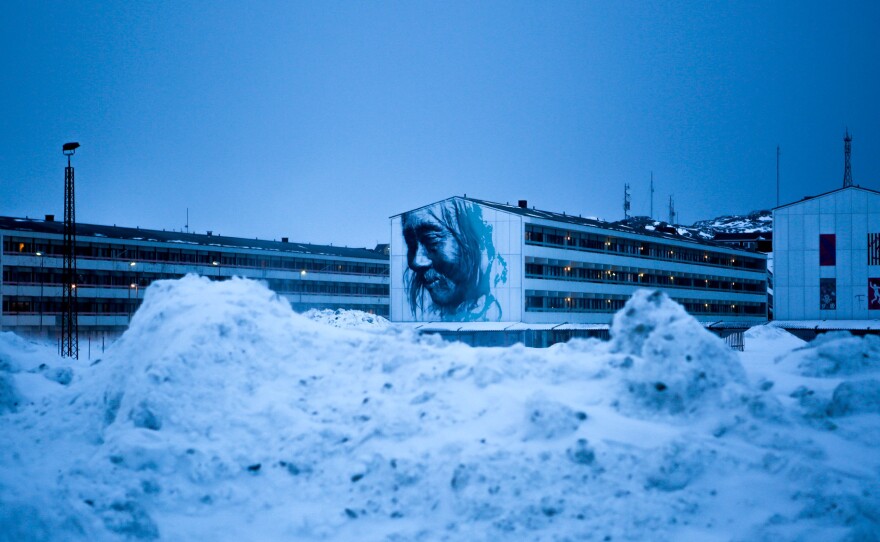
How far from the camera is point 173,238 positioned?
8369 cm

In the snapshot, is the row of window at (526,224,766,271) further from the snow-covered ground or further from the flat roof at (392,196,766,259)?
the snow-covered ground

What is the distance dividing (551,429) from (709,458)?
2825 millimetres

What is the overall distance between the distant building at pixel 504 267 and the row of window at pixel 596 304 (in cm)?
9

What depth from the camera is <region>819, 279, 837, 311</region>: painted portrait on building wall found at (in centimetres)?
7338

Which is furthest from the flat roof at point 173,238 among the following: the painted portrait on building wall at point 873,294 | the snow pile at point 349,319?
Result: the painted portrait on building wall at point 873,294

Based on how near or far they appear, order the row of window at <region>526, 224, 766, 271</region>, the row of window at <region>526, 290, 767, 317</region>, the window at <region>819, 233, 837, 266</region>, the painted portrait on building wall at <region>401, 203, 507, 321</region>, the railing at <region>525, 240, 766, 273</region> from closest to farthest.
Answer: the painted portrait on building wall at <region>401, 203, 507, 321</region> → the row of window at <region>526, 290, 767, 317</region> → the row of window at <region>526, 224, 766, 271</region> → the railing at <region>525, 240, 766, 273</region> → the window at <region>819, 233, 837, 266</region>

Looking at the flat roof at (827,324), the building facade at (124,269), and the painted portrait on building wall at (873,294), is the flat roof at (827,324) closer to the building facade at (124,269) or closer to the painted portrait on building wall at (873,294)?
the painted portrait on building wall at (873,294)

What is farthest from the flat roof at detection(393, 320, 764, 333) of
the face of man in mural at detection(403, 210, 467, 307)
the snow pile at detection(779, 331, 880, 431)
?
the snow pile at detection(779, 331, 880, 431)

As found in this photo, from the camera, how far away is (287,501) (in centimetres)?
1348

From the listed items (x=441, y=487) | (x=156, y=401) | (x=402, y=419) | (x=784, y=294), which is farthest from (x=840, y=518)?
(x=784, y=294)

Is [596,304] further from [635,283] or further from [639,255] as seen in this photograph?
[639,255]

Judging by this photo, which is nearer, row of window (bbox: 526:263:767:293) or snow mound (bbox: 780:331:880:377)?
snow mound (bbox: 780:331:880:377)

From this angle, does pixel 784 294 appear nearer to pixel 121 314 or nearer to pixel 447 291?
pixel 447 291

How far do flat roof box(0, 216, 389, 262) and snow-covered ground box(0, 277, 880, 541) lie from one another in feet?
197
